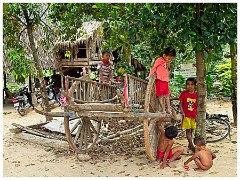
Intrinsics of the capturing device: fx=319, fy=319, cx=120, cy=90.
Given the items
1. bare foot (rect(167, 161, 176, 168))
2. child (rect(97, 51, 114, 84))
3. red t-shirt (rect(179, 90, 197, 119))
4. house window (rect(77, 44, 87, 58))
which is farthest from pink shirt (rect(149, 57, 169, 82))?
house window (rect(77, 44, 87, 58))

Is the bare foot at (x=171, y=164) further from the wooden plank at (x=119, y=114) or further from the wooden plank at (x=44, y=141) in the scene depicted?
the wooden plank at (x=44, y=141)

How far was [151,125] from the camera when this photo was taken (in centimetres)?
546

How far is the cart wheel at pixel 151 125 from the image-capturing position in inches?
193

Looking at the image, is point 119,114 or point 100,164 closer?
point 119,114

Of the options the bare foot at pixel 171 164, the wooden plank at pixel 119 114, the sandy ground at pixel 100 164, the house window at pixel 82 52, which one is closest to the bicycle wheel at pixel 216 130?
the sandy ground at pixel 100 164

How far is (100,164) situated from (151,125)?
1.25 meters

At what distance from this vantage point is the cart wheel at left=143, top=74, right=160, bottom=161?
4.90 meters

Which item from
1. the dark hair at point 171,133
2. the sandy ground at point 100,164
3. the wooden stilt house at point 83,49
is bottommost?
the sandy ground at point 100,164

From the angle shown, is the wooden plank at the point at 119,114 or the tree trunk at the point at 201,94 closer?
the wooden plank at the point at 119,114

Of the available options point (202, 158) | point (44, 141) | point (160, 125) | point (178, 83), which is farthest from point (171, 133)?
point (178, 83)

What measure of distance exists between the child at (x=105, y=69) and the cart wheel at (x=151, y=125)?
153 centimetres

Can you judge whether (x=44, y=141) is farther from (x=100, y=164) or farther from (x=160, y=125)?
(x=160, y=125)

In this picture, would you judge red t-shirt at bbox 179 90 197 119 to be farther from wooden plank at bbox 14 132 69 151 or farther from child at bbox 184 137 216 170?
wooden plank at bbox 14 132 69 151

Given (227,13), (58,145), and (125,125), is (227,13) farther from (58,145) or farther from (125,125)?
(125,125)
